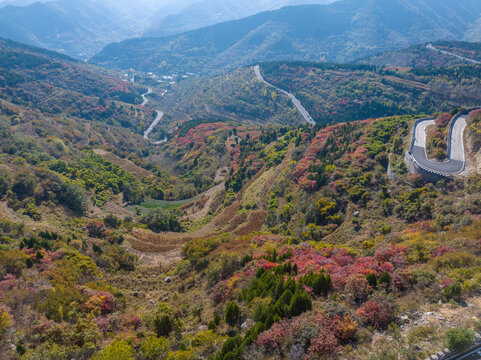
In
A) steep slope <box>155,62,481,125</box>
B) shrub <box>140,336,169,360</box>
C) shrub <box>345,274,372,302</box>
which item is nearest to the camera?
shrub <box>140,336,169,360</box>

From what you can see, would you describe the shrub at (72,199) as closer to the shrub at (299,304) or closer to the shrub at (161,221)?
the shrub at (161,221)

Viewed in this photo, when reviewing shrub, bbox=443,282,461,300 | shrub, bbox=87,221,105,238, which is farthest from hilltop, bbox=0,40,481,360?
shrub, bbox=87,221,105,238

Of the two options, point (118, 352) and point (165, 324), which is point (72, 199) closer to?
point (165, 324)

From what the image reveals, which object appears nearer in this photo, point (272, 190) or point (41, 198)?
point (41, 198)

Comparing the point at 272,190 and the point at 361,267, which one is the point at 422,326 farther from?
the point at 272,190

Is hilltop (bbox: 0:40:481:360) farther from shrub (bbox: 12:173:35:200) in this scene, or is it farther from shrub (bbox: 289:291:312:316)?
shrub (bbox: 12:173:35:200)

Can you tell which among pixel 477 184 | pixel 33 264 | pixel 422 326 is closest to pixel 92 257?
pixel 33 264
